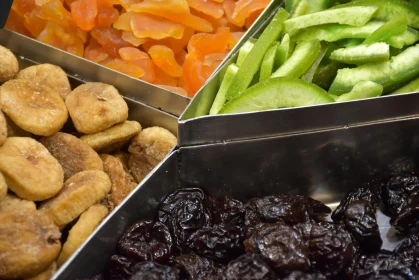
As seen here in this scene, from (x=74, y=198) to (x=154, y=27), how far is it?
1.03 metres

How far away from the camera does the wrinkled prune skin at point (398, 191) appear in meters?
1.97

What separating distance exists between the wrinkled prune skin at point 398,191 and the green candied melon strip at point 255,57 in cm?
65

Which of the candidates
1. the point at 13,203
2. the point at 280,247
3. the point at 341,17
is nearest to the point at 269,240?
the point at 280,247

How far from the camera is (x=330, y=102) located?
1.96 meters

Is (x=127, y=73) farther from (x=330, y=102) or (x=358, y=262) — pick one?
Answer: (x=358, y=262)

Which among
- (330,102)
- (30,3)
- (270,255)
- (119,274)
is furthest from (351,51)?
(30,3)

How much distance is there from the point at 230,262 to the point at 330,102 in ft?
2.34

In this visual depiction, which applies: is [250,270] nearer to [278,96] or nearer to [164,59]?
[278,96]

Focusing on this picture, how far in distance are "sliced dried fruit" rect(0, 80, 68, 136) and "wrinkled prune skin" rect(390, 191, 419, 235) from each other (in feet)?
4.12

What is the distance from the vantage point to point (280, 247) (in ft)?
5.16

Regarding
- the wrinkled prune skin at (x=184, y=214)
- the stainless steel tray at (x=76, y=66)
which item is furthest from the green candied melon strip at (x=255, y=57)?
the wrinkled prune skin at (x=184, y=214)

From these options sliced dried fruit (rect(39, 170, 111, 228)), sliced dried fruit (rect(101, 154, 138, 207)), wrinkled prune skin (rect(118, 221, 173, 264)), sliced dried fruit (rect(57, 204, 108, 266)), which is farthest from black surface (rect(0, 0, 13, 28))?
wrinkled prune skin (rect(118, 221, 173, 264))

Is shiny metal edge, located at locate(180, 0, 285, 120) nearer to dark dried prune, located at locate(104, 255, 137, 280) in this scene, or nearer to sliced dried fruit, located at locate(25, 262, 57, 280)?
dark dried prune, located at locate(104, 255, 137, 280)

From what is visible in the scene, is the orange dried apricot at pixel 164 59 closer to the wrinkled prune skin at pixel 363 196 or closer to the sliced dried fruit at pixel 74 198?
the sliced dried fruit at pixel 74 198
